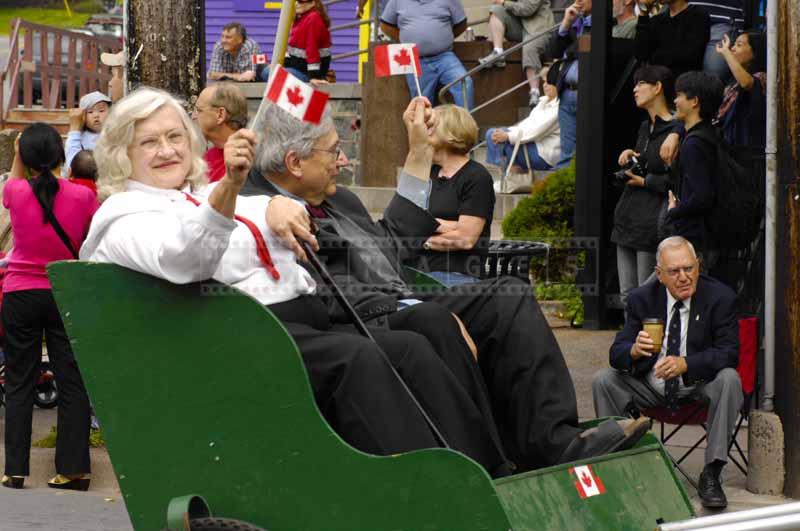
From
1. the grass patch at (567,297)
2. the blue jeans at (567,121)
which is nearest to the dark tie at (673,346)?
the grass patch at (567,297)

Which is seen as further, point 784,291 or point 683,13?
point 683,13

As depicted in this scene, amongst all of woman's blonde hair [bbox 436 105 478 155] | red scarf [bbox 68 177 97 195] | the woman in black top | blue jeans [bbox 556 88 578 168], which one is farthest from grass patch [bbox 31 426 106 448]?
blue jeans [bbox 556 88 578 168]

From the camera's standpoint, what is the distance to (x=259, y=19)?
758 inches

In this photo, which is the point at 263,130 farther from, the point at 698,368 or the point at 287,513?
the point at 698,368

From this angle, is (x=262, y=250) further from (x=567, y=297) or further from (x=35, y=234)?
(x=567, y=297)

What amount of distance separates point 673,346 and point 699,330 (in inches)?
5.5

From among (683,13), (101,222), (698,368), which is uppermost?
(683,13)

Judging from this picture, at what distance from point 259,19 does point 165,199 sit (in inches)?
611

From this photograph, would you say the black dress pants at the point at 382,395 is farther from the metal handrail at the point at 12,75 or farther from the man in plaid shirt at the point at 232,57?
the metal handrail at the point at 12,75

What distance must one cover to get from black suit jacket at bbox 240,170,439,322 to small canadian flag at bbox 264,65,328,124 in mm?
596

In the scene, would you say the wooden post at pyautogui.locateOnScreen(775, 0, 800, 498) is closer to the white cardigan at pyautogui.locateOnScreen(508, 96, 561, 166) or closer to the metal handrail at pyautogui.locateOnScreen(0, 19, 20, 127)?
the white cardigan at pyautogui.locateOnScreen(508, 96, 561, 166)

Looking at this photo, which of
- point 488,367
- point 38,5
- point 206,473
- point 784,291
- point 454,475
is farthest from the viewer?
point 38,5

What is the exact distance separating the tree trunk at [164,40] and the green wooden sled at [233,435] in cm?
284

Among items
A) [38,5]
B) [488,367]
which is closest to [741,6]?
[488,367]
